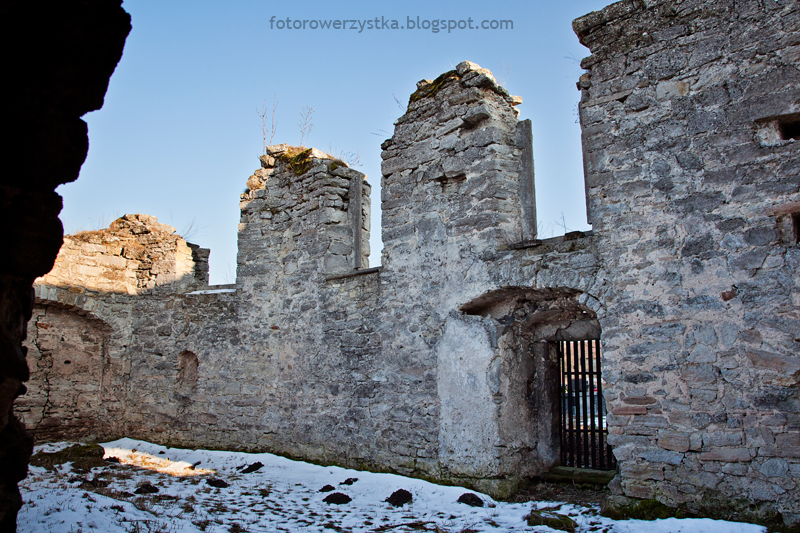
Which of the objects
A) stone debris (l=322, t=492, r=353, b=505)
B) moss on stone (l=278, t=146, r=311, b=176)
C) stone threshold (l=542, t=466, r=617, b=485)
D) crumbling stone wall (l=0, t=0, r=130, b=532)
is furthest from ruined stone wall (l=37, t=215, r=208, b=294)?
crumbling stone wall (l=0, t=0, r=130, b=532)

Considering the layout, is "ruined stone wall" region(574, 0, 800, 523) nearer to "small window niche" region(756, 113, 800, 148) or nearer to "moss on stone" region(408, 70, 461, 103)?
"small window niche" region(756, 113, 800, 148)

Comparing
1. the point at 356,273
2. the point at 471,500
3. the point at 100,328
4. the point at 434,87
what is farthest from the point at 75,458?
the point at 434,87

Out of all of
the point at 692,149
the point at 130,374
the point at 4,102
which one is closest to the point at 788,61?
the point at 692,149

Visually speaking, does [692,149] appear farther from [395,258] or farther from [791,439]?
[395,258]

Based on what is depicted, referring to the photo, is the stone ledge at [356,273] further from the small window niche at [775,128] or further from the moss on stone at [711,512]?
the small window niche at [775,128]

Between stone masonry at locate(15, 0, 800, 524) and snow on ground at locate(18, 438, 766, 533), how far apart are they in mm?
324

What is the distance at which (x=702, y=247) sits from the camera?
15.2 ft

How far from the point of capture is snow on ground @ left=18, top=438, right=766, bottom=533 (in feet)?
13.7

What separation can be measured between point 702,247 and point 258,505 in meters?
4.42

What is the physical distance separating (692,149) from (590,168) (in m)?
0.83

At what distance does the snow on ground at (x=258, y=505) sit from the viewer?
4.17m

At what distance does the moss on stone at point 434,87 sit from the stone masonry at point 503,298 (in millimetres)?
29

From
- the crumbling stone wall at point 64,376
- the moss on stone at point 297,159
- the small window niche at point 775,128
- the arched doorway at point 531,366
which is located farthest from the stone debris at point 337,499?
the crumbling stone wall at point 64,376

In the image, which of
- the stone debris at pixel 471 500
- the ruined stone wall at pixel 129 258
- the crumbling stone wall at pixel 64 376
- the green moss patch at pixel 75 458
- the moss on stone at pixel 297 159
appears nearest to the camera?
the stone debris at pixel 471 500
